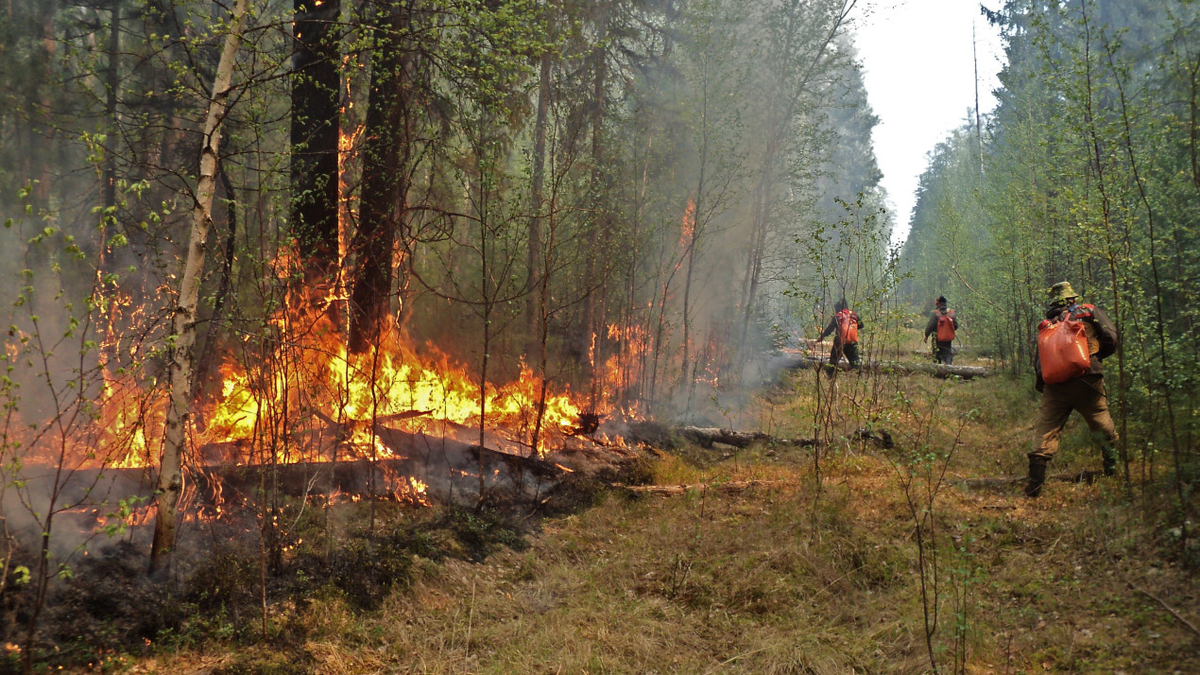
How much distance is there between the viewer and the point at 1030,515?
6.61 meters

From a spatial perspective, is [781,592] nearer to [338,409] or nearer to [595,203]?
[338,409]

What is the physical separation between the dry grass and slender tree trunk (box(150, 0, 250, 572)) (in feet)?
4.12

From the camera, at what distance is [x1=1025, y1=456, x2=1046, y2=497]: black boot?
7105 mm

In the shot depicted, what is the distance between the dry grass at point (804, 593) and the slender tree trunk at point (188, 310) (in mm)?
1254

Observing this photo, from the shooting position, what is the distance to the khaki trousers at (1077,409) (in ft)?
22.5

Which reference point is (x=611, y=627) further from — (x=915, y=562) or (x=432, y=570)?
(x=915, y=562)

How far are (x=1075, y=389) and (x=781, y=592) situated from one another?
3.87 meters

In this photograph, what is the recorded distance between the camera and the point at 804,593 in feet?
19.3

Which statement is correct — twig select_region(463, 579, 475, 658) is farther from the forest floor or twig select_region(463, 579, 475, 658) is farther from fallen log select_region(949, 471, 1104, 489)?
fallen log select_region(949, 471, 1104, 489)

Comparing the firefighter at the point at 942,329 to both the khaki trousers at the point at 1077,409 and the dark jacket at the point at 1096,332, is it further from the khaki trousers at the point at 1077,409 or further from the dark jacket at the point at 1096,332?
the dark jacket at the point at 1096,332

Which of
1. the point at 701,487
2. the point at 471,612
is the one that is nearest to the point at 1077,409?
the point at 701,487

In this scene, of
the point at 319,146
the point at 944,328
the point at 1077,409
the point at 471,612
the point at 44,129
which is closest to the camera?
the point at 471,612

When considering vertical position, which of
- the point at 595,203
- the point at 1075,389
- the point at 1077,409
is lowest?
the point at 1077,409

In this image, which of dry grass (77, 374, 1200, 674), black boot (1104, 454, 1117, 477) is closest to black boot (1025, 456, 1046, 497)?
dry grass (77, 374, 1200, 674)
